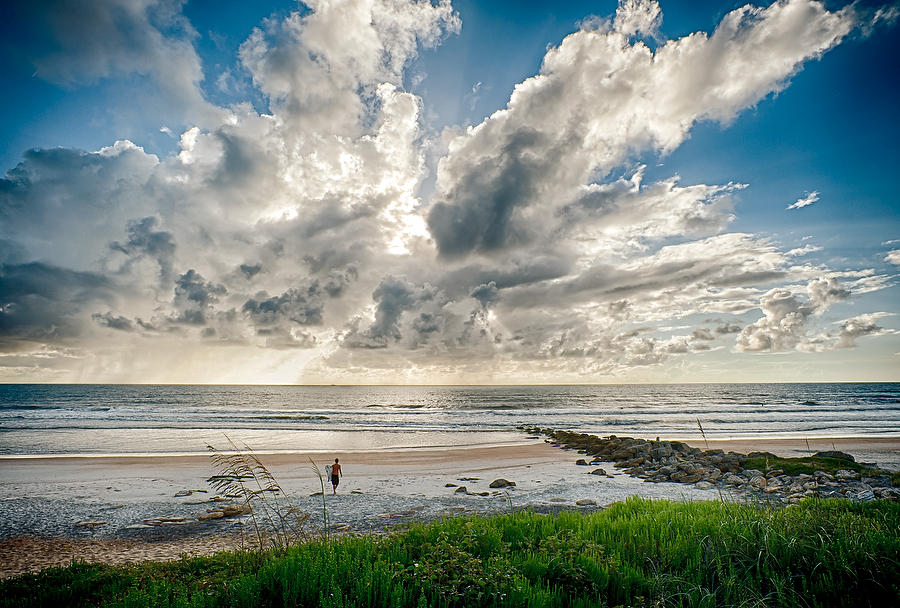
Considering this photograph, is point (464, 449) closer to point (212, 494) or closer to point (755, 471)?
point (755, 471)

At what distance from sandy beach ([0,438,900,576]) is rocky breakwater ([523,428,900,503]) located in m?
1.15

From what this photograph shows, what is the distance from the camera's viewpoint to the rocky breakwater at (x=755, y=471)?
1483cm

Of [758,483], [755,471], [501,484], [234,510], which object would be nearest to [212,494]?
[234,510]

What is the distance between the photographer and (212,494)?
55.1 feet

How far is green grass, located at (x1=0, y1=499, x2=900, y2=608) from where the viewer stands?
187 inches

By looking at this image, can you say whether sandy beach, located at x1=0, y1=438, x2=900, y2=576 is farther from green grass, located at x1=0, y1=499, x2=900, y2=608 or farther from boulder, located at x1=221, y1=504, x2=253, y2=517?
green grass, located at x1=0, y1=499, x2=900, y2=608

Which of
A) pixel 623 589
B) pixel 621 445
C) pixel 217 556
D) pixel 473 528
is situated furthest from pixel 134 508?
pixel 621 445

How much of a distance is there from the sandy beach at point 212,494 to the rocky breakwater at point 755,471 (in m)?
1.15

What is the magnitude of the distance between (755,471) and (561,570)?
58.6ft

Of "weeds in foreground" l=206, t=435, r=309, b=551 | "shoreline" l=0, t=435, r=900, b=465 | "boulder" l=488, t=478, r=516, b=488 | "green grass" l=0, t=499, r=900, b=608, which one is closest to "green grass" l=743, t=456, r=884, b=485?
"shoreline" l=0, t=435, r=900, b=465

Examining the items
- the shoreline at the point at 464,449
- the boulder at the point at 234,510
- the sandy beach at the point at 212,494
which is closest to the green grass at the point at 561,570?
the sandy beach at the point at 212,494

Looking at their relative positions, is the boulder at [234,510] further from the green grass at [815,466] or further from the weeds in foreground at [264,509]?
the green grass at [815,466]

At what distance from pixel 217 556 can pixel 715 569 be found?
26.0ft

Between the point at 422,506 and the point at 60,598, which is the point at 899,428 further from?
the point at 60,598
